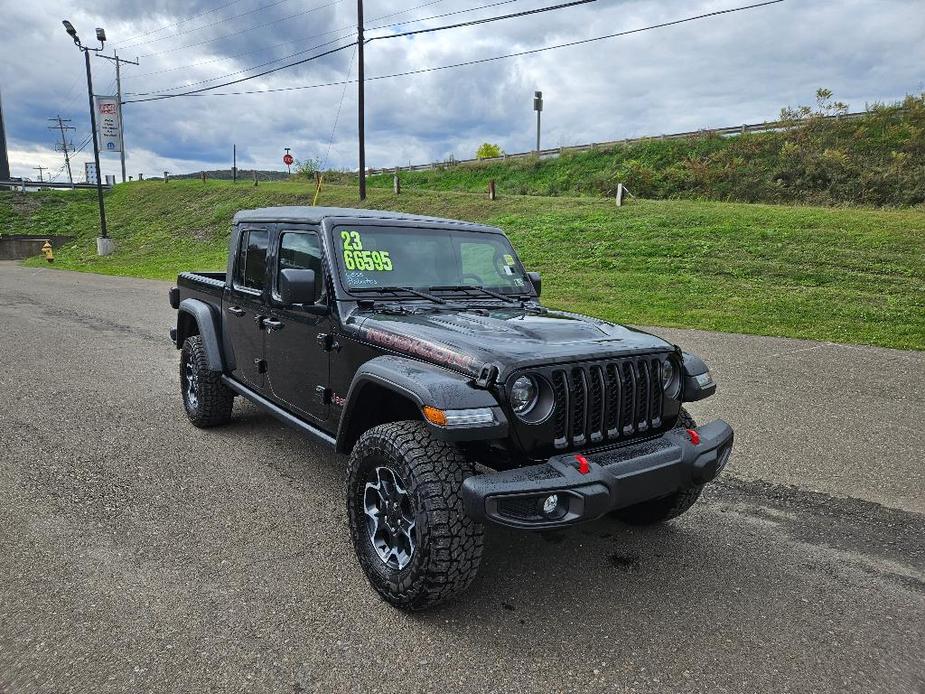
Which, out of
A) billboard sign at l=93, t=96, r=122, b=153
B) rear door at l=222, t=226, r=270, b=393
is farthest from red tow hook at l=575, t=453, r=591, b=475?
billboard sign at l=93, t=96, r=122, b=153

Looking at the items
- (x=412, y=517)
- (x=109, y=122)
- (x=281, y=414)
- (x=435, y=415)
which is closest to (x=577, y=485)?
(x=435, y=415)

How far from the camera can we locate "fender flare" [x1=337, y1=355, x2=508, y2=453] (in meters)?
Answer: 2.58

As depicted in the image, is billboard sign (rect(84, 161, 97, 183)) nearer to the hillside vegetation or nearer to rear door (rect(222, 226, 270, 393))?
the hillside vegetation

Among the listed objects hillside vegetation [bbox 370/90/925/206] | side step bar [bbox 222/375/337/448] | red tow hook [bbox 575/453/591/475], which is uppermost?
hillside vegetation [bbox 370/90/925/206]

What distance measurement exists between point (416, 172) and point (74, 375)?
3616cm

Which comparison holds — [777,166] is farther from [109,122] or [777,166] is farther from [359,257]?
[109,122]

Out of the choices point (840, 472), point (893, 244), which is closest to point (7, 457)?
point (840, 472)

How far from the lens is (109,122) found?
31766 millimetres

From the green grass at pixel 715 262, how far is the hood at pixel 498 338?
7.02 metres

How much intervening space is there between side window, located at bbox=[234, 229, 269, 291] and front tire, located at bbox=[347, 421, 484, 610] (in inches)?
75.2

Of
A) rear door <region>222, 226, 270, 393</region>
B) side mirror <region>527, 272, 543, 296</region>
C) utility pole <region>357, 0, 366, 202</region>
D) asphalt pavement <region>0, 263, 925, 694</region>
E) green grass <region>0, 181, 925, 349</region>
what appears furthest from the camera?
utility pole <region>357, 0, 366, 202</region>

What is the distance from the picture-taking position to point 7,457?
15.0 ft

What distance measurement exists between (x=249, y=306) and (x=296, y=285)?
3.98ft

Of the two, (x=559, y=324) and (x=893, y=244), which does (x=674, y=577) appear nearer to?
(x=559, y=324)
